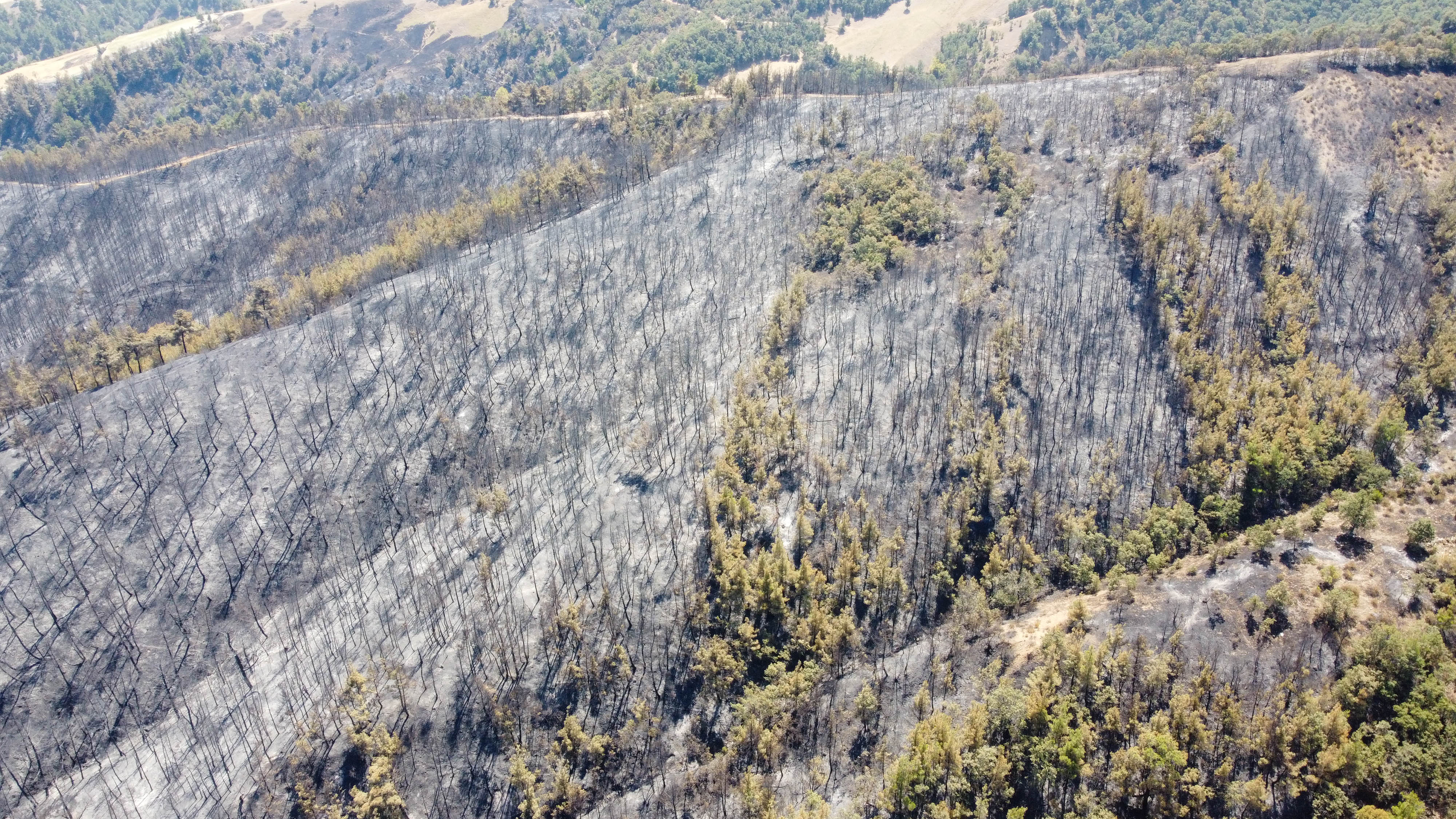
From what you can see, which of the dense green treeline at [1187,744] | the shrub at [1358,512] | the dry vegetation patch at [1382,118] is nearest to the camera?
the dense green treeline at [1187,744]

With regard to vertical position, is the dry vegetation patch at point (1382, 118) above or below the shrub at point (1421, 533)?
above

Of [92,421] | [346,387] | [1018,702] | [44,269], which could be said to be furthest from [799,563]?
[44,269]

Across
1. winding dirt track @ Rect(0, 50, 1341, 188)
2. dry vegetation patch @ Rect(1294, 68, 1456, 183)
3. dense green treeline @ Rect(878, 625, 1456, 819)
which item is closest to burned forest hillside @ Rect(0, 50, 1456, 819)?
dense green treeline @ Rect(878, 625, 1456, 819)

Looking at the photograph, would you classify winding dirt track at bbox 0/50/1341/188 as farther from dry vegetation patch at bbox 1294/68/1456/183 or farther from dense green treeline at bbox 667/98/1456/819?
dense green treeline at bbox 667/98/1456/819

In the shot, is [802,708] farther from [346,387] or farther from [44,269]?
[44,269]

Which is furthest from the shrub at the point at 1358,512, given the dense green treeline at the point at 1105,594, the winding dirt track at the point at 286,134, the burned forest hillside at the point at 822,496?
the winding dirt track at the point at 286,134

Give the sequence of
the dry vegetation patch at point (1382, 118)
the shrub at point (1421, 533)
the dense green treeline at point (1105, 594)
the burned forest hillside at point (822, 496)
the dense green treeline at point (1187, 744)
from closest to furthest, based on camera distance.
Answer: the dense green treeline at point (1187, 744), the dense green treeline at point (1105, 594), the burned forest hillside at point (822, 496), the shrub at point (1421, 533), the dry vegetation patch at point (1382, 118)

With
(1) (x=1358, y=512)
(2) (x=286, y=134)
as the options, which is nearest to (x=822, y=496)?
(1) (x=1358, y=512)

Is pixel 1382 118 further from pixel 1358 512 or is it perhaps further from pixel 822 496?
pixel 822 496

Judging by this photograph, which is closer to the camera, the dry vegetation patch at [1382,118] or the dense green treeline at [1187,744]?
the dense green treeline at [1187,744]

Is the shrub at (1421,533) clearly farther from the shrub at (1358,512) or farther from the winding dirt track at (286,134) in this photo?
the winding dirt track at (286,134)
